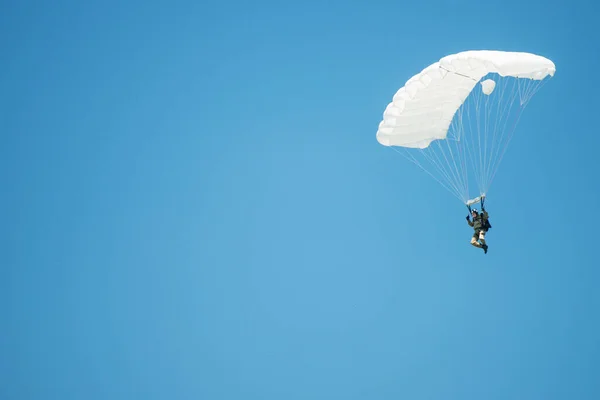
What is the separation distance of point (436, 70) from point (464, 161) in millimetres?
2533

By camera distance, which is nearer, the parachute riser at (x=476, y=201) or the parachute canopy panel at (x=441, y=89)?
the parachute canopy panel at (x=441, y=89)

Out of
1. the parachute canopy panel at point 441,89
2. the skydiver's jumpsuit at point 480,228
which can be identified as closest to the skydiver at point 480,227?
the skydiver's jumpsuit at point 480,228

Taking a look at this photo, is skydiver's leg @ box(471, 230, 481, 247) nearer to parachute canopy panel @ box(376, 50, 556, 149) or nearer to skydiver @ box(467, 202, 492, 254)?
skydiver @ box(467, 202, 492, 254)

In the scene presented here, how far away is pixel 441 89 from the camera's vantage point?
18.8 m

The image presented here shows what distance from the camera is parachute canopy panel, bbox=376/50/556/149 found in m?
17.0

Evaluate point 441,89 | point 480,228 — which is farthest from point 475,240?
point 441,89

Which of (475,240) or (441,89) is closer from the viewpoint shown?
(441,89)

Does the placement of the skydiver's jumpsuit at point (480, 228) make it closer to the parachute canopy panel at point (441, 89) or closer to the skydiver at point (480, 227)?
the skydiver at point (480, 227)

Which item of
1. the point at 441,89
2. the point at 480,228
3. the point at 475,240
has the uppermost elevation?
the point at 441,89

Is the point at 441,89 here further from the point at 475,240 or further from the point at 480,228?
the point at 475,240

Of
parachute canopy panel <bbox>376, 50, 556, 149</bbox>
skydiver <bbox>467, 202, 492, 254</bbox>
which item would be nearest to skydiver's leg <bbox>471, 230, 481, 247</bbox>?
skydiver <bbox>467, 202, 492, 254</bbox>

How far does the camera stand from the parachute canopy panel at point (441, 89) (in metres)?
17.0

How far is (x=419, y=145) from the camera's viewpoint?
20531mm

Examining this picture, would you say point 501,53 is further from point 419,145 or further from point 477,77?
point 419,145
